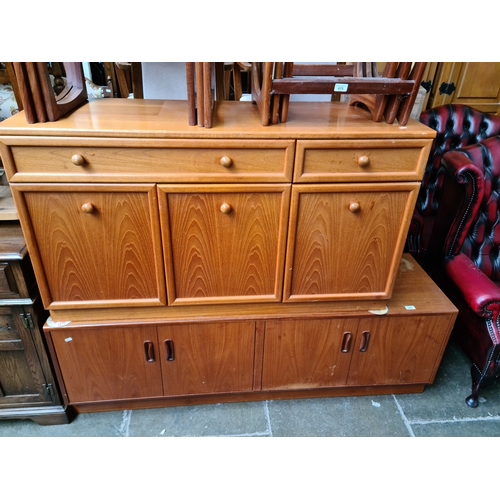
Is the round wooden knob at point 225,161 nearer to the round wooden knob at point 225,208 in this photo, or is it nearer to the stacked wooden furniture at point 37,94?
the round wooden knob at point 225,208

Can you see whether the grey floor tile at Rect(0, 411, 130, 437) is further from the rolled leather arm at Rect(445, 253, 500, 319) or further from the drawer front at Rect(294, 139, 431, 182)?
the rolled leather arm at Rect(445, 253, 500, 319)

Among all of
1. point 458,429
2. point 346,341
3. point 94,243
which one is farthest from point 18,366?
point 458,429

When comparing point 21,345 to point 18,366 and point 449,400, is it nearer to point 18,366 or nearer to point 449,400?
point 18,366

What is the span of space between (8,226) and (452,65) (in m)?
3.43

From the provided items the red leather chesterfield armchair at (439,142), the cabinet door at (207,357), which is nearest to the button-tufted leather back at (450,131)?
the red leather chesterfield armchair at (439,142)

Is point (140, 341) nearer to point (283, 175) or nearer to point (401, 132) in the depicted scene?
point (283, 175)

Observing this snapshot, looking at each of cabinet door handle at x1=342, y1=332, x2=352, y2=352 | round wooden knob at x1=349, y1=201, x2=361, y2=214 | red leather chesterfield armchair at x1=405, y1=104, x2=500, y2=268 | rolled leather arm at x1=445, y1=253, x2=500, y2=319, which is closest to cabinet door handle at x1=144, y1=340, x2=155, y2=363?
cabinet door handle at x1=342, y1=332, x2=352, y2=352

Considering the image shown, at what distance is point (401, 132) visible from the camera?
1.26m

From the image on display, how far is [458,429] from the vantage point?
172cm

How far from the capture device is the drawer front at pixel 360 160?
4.11 ft

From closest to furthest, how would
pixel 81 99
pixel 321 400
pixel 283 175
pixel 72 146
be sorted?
pixel 72 146, pixel 283 175, pixel 81 99, pixel 321 400

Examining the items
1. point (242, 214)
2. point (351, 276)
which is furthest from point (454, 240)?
point (242, 214)

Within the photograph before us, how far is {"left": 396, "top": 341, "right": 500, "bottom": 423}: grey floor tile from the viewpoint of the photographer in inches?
70.0

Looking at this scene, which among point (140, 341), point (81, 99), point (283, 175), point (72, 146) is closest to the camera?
point (72, 146)
